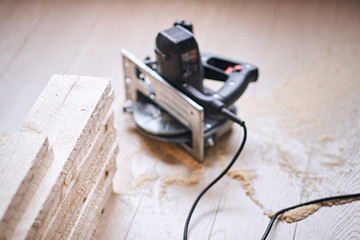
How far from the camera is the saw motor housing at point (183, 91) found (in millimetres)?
Result: 1413

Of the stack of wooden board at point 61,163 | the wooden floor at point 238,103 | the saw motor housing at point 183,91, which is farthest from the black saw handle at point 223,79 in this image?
the stack of wooden board at point 61,163

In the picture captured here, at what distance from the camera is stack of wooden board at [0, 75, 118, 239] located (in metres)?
0.87

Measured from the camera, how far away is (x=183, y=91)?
146cm

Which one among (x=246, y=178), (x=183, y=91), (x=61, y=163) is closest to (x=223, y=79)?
(x=183, y=91)

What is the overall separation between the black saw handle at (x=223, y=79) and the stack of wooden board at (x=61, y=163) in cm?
33

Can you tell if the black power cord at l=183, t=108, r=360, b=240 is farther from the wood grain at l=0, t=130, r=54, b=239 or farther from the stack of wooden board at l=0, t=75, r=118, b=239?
the wood grain at l=0, t=130, r=54, b=239

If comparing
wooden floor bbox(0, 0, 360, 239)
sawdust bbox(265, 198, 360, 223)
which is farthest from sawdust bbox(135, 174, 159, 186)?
sawdust bbox(265, 198, 360, 223)

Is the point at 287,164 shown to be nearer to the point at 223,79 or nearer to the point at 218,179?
the point at 218,179

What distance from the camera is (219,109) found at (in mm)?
1406

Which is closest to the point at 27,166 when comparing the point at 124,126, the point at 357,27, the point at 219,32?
the point at 124,126

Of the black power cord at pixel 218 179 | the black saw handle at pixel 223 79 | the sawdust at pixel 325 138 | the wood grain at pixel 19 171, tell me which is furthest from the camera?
the sawdust at pixel 325 138

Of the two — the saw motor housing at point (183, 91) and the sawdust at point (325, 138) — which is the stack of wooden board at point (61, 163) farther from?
the sawdust at point (325, 138)

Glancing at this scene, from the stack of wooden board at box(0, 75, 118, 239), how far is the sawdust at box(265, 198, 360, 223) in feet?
1.88

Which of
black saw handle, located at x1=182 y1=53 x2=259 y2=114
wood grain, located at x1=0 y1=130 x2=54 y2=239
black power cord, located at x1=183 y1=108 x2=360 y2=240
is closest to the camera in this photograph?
wood grain, located at x1=0 y1=130 x2=54 y2=239
